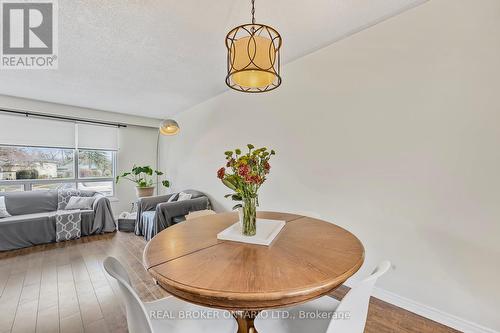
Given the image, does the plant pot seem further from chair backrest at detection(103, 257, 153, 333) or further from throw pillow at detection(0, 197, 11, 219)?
chair backrest at detection(103, 257, 153, 333)

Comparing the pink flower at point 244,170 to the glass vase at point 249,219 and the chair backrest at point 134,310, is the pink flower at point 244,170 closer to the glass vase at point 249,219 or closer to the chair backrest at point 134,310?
the glass vase at point 249,219

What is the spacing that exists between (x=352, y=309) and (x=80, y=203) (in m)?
4.64

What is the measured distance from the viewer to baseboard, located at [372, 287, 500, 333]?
61.3 inches

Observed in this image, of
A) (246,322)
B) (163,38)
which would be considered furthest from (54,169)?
(246,322)

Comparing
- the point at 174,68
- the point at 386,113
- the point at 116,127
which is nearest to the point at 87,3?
the point at 174,68

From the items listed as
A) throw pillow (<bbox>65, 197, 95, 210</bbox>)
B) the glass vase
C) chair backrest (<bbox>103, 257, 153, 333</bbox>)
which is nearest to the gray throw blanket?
throw pillow (<bbox>65, 197, 95, 210</bbox>)

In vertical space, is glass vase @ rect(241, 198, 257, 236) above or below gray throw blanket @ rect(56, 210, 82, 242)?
above

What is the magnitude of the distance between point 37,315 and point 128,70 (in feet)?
8.81

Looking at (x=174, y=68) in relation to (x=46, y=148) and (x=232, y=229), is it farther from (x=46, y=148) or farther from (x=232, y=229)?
(x=46, y=148)

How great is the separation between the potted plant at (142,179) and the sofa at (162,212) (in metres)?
0.58

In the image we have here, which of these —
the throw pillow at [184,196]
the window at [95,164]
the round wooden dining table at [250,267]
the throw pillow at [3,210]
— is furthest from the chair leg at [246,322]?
the window at [95,164]

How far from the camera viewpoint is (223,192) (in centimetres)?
369

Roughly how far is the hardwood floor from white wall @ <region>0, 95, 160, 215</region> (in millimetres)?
2042

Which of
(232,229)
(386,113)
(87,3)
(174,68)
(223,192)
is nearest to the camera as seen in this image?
(232,229)
